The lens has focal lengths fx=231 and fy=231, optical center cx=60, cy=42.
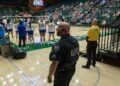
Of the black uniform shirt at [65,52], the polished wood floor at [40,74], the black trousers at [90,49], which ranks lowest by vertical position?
the polished wood floor at [40,74]

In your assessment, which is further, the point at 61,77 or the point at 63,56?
the point at 61,77

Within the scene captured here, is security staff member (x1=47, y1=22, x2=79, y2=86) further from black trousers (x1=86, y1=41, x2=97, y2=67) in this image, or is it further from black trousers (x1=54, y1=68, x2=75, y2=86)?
black trousers (x1=86, y1=41, x2=97, y2=67)

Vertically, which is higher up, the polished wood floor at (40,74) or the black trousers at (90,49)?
the black trousers at (90,49)

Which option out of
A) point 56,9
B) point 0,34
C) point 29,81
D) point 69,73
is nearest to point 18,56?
point 0,34

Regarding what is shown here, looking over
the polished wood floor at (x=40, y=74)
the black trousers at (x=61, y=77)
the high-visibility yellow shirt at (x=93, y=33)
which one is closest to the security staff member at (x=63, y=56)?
the black trousers at (x=61, y=77)

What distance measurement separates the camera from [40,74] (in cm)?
819

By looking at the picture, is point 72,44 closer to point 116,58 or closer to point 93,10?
point 116,58

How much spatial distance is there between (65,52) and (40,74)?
4.50m

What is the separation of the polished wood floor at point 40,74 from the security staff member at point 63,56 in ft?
10.1

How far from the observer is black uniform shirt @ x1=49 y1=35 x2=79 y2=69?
3.82 metres

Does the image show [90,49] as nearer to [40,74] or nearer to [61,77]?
[40,74]

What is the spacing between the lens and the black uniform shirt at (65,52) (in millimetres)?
3824

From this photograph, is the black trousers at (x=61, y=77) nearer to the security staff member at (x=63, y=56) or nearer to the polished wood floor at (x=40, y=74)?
the security staff member at (x=63, y=56)

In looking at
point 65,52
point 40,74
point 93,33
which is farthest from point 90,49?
point 65,52
